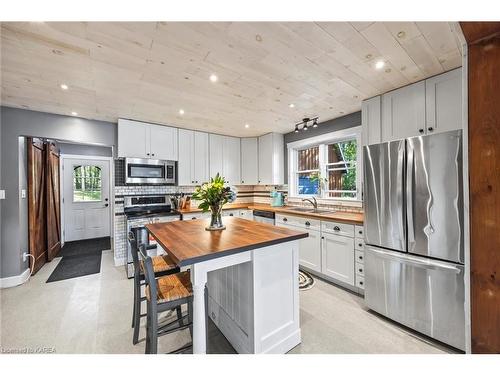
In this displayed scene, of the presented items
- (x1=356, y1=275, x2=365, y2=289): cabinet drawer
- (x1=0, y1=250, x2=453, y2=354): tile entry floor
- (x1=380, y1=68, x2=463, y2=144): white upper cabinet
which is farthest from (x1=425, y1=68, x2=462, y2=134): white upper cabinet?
(x1=0, y1=250, x2=453, y2=354): tile entry floor

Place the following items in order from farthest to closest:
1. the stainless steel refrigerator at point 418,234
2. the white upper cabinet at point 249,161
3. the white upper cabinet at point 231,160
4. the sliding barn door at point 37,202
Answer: the white upper cabinet at point 249,161 → the white upper cabinet at point 231,160 → the sliding barn door at point 37,202 → the stainless steel refrigerator at point 418,234

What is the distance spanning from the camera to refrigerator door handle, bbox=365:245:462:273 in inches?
67.4

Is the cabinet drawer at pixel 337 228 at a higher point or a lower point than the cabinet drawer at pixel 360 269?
higher

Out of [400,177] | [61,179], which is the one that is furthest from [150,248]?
[61,179]

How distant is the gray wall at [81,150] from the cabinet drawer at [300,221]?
4716 millimetres

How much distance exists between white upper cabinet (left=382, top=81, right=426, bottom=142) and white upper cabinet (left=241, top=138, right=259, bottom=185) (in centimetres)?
266

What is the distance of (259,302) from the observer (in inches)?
60.4

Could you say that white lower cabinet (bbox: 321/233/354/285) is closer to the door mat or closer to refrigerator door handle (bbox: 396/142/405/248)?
refrigerator door handle (bbox: 396/142/405/248)

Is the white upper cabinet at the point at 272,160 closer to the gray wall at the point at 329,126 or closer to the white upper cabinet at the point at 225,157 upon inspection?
the gray wall at the point at 329,126

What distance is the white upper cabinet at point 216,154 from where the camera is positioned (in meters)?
4.39

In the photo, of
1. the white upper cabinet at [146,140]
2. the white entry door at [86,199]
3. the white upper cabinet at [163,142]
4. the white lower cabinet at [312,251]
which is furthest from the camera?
the white entry door at [86,199]

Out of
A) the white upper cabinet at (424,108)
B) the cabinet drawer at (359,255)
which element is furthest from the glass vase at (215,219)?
the white upper cabinet at (424,108)
